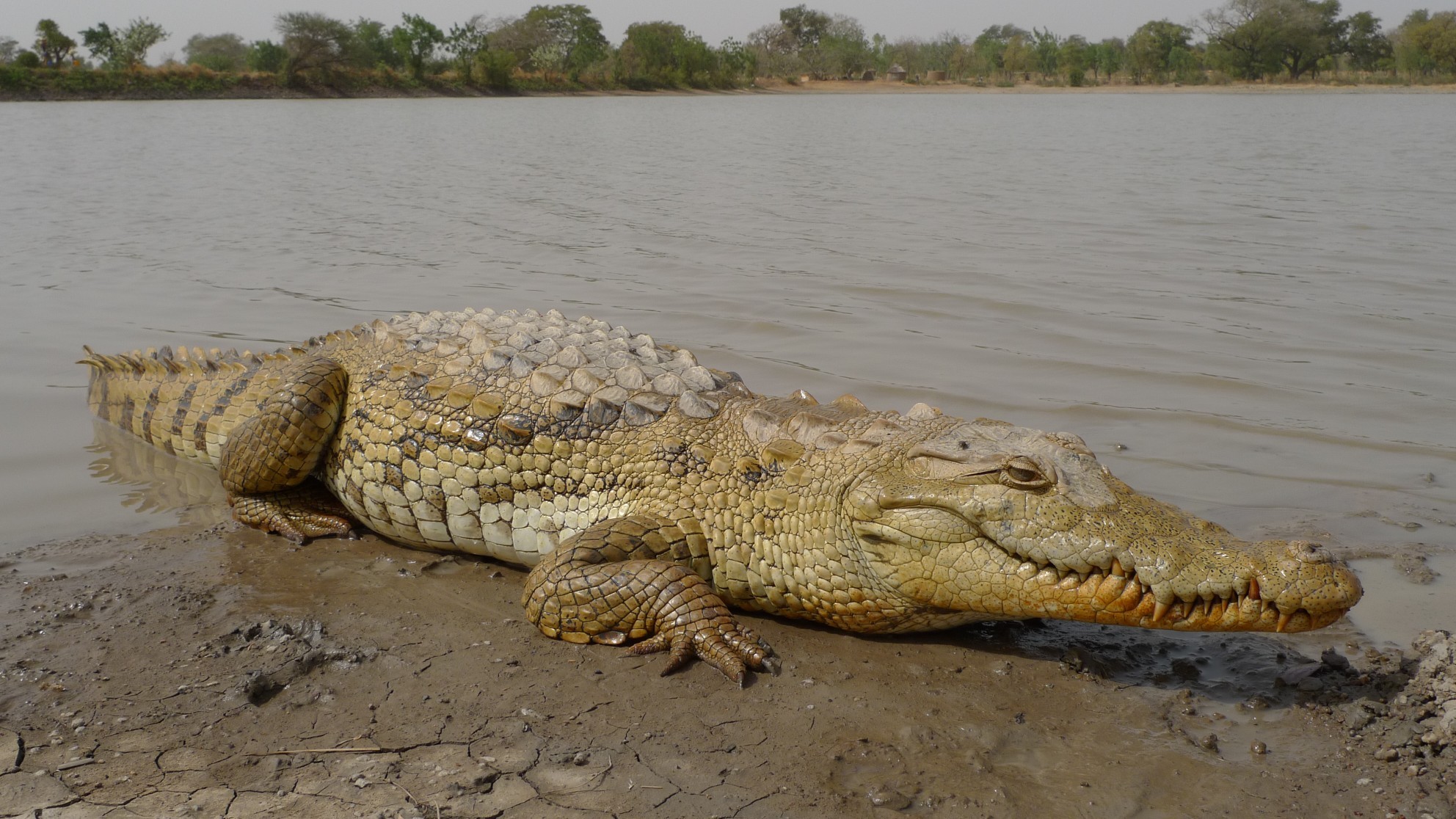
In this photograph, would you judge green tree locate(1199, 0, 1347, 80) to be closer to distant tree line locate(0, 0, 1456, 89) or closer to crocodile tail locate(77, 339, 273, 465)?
distant tree line locate(0, 0, 1456, 89)

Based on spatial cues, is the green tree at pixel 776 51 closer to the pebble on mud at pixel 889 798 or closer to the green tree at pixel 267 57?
the green tree at pixel 267 57

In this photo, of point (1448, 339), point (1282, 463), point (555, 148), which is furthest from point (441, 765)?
point (555, 148)

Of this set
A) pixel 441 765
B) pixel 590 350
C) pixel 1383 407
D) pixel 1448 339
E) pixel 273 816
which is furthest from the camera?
pixel 1448 339

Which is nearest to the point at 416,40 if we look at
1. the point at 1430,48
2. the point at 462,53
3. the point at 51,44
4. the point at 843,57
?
the point at 462,53

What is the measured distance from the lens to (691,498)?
3.41 metres

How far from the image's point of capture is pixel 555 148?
2248 cm

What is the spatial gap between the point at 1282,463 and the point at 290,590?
4.31m

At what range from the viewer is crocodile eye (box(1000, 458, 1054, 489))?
2.82 metres

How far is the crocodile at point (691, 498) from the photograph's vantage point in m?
2.72

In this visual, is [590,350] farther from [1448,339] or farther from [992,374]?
[1448,339]

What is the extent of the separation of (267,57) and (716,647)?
60157mm

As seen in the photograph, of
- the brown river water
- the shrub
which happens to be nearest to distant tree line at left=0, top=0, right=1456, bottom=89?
the shrub

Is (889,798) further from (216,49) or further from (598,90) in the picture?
(216,49)

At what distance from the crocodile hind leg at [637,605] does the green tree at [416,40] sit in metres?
60.1
